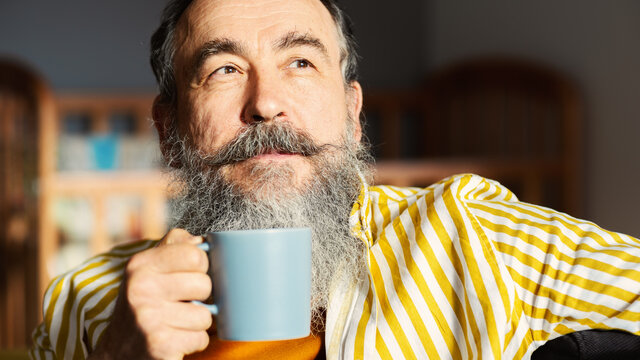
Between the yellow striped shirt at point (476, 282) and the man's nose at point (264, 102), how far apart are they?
0.61ft

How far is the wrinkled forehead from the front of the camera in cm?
93

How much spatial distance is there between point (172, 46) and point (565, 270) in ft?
2.14

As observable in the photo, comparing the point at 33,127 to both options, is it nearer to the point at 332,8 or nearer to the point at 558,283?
the point at 332,8

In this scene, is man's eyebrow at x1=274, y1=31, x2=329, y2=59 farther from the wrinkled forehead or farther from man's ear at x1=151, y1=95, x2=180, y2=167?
man's ear at x1=151, y1=95, x2=180, y2=167

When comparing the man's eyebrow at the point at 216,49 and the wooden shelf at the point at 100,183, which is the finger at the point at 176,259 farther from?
the wooden shelf at the point at 100,183

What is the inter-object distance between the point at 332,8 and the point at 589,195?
1.73m

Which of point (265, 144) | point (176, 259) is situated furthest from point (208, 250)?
point (265, 144)

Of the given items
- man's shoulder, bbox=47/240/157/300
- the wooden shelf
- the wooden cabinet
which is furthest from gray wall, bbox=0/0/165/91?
man's shoulder, bbox=47/240/157/300

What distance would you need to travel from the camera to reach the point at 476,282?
0.75 metres

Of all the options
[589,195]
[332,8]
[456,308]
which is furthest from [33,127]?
[456,308]

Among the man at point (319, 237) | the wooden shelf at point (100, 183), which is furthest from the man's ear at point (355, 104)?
the wooden shelf at point (100, 183)

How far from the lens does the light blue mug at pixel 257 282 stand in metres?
0.56

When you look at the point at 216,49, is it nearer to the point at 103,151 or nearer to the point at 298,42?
the point at 298,42

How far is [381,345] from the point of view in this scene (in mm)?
761
